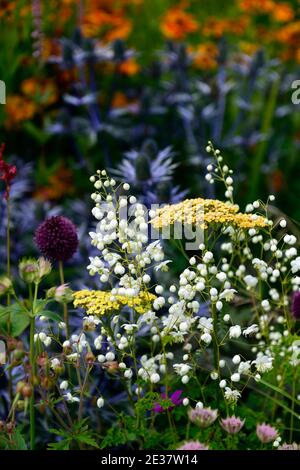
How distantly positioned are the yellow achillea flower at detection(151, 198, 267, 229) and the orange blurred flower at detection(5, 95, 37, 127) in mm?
1606

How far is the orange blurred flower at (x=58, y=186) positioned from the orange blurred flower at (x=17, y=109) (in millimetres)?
230

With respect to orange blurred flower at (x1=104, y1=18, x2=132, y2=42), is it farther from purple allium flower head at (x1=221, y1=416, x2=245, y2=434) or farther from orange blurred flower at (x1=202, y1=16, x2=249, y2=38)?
purple allium flower head at (x1=221, y1=416, x2=245, y2=434)

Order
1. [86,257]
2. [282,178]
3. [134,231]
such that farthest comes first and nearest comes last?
[282,178]
[86,257]
[134,231]

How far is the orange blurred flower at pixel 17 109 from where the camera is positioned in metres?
2.90

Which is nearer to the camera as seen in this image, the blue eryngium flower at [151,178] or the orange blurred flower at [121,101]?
the blue eryngium flower at [151,178]

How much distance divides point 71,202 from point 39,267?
5.14 ft

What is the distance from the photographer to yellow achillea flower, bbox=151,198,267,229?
4.42 ft

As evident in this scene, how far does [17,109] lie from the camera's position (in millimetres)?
2920

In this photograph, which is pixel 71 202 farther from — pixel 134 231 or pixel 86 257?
pixel 134 231

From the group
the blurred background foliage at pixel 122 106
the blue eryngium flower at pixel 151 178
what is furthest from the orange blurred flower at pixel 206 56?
the blue eryngium flower at pixel 151 178

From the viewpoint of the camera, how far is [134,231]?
4.62ft

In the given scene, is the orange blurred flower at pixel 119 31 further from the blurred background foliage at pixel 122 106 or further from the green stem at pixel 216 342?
the green stem at pixel 216 342
